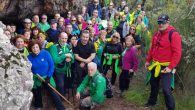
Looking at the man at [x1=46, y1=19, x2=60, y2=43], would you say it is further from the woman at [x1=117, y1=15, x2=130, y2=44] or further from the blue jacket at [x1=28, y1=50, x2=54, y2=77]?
the woman at [x1=117, y1=15, x2=130, y2=44]

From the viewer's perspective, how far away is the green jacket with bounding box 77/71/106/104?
7.75m

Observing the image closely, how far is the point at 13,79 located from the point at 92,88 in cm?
284

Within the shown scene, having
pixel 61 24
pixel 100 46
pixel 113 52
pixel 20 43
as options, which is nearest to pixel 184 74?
pixel 113 52

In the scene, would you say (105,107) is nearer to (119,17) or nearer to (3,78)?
(3,78)

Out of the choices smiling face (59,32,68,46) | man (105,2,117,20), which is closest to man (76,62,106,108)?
smiling face (59,32,68,46)

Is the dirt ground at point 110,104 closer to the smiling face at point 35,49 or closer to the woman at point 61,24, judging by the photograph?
the smiling face at point 35,49

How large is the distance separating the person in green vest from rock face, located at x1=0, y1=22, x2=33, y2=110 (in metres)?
2.27

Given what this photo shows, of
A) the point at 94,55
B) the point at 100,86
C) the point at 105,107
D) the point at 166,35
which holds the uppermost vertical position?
the point at 166,35

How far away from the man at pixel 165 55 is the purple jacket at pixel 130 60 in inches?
36.0

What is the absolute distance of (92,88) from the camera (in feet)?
26.2

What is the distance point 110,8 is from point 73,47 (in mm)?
5757

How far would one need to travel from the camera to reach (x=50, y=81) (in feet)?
26.5

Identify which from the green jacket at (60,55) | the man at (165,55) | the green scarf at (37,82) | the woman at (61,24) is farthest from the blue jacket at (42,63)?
the woman at (61,24)

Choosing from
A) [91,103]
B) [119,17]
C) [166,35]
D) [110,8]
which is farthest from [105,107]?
[110,8]
